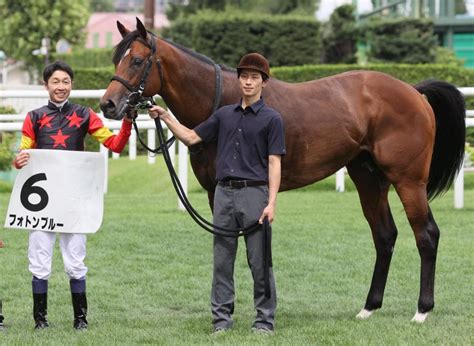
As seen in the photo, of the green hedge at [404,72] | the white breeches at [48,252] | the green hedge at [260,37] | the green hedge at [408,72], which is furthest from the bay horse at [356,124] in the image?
the green hedge at [260,37]

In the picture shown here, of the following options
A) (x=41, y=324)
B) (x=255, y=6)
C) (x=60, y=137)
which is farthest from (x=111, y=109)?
(x=255, y=6)

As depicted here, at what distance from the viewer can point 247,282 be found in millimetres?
7207

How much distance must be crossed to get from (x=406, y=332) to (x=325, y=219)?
4.27m

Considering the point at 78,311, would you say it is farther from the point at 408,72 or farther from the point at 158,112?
the point at 408,72

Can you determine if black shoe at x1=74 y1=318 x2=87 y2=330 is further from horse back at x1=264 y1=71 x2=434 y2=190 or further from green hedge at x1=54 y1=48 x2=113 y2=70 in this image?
green hedge at x1=54 y1=48 x2=113 y2=70

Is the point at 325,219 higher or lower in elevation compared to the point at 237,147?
lower

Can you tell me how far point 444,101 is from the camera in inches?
263

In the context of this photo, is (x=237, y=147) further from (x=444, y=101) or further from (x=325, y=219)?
(x=325, y=219)

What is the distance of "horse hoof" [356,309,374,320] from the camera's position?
19.9 ft

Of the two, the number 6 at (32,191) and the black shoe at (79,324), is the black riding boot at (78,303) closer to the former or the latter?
the black shoe at (79,324)

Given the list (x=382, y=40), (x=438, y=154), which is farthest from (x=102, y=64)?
(x=438, y=154)

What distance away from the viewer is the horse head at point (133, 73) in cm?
543

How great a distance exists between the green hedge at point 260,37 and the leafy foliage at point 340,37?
94 cm

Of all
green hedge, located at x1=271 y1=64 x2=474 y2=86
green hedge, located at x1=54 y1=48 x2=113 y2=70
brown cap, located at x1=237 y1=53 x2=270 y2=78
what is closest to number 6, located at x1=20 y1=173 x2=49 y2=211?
brown cap, located at x1=237 y1=53 x2=270 y2=78
